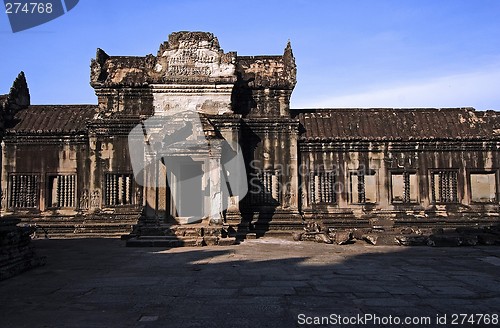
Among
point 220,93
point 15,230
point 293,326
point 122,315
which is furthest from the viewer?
point 220,93

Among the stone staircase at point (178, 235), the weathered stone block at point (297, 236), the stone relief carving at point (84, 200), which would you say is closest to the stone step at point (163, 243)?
the stone staircase at point (178, 235)

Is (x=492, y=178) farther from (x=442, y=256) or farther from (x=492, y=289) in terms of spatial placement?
Result: (x=492, y=289)

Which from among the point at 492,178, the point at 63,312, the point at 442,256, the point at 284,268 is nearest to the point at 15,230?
the point at 63,312

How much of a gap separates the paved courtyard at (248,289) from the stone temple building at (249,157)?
531 centimetres

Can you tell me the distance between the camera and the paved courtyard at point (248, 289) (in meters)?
5.71

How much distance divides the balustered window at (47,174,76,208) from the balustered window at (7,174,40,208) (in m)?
0.53

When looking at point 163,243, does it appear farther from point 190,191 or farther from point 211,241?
point 190,191

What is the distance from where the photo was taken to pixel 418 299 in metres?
6.57

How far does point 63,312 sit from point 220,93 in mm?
11805

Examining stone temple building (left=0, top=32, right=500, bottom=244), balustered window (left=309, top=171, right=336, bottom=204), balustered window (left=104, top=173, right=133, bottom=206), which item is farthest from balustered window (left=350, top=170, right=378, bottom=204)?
balustered window (left=104, top=173, right=133, bottom=206)

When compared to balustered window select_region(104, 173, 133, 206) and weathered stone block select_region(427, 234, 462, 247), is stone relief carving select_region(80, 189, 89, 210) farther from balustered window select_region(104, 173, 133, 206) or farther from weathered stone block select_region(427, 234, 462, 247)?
weathered stone block select_region(427, 234, 462, 247)

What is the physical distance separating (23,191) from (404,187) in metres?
15.8

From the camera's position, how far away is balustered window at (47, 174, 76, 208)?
17922 millimetres

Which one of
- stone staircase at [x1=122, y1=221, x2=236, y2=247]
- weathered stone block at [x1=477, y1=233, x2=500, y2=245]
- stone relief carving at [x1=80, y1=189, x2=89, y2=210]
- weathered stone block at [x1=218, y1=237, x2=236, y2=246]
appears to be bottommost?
weathered stone block at [x1=477, y1=233, x2=500, y2=245]
